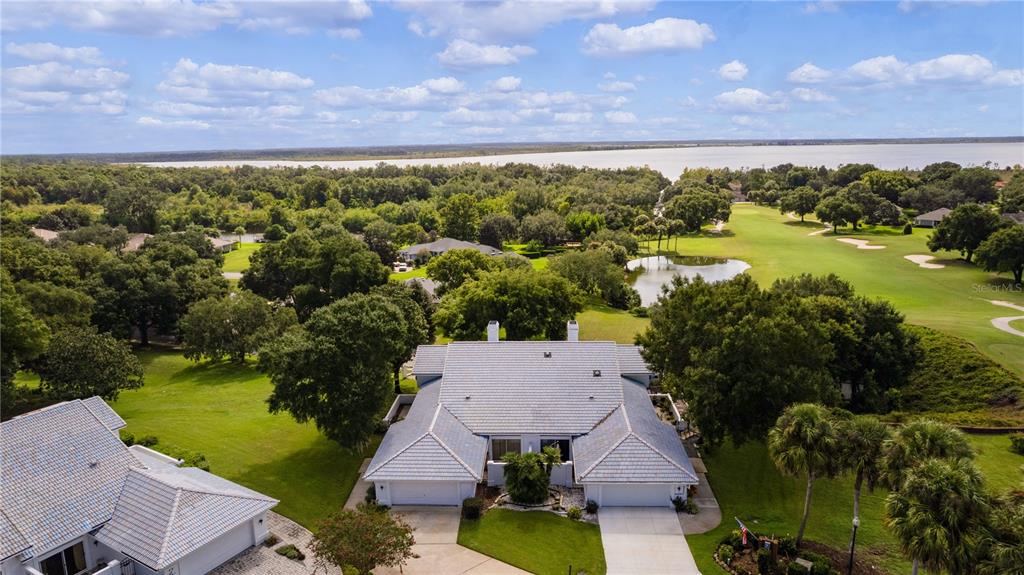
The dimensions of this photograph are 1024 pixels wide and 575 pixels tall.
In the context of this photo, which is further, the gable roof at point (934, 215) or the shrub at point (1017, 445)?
the gable roof at point (934, 215)

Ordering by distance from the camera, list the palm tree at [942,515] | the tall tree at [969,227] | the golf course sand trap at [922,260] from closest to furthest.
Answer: the palm tree at [942,515] < the tall tree at [969,227] < the golf course sand trap at [922,260]

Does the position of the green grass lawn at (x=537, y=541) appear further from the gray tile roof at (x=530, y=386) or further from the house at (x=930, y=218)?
the house at (x=930, y=218)

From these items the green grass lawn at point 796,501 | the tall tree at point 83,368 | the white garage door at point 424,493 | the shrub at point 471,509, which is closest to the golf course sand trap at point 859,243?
the green grass lawn at point 796,501

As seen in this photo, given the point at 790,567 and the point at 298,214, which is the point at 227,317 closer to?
the point at 790,567

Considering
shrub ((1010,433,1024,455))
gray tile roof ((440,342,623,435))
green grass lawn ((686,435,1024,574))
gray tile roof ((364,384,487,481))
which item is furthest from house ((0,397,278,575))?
shrub ((1010,433,1024,455))

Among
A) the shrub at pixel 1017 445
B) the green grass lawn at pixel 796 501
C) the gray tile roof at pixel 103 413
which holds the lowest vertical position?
the green grass lawn at pixel 796 501

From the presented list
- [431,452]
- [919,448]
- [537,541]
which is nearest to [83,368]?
[431,452]
